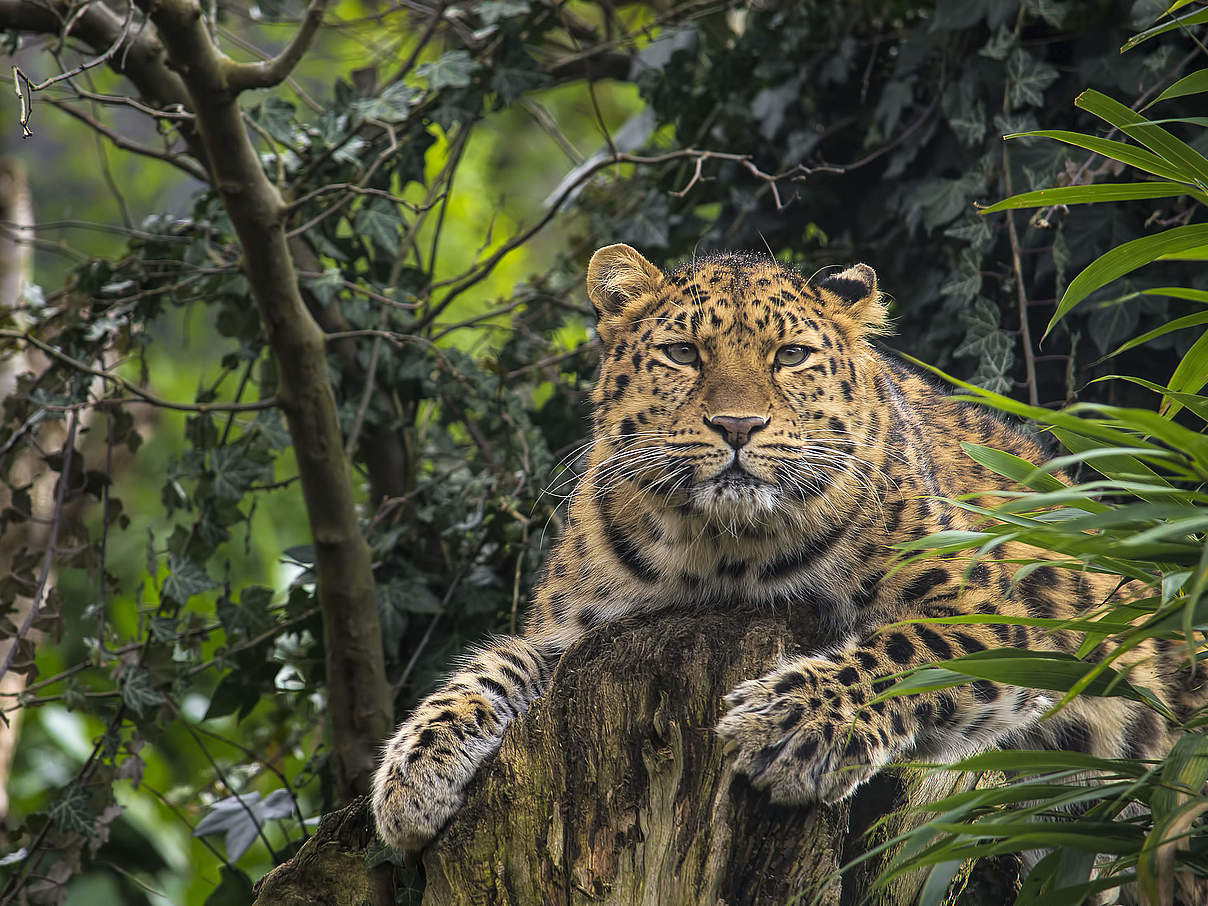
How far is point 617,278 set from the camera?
14.1 ft

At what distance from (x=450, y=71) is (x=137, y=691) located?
116 inches

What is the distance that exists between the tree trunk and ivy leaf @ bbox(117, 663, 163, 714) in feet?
7.00

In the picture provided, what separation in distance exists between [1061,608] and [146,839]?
662 centimetres

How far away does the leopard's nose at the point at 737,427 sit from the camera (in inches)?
143

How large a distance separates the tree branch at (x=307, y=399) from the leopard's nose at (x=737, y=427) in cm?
164

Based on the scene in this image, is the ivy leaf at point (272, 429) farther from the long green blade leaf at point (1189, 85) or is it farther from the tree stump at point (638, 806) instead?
the long green blade leaf at point (1189, 85)

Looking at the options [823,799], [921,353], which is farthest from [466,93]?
[823,799]

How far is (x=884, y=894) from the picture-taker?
3.29m

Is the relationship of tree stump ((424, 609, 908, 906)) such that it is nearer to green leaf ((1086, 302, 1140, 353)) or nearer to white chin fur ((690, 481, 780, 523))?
white chin fur ((690, 481, 780, 523))

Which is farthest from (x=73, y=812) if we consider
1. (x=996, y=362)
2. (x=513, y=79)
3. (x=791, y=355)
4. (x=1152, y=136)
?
(x=1152, y=136)

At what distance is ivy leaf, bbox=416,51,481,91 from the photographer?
5.28m

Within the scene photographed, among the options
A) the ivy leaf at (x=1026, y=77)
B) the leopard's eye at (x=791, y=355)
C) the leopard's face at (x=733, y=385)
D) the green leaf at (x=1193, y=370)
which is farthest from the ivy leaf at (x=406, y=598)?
the green leaf at (x=1193, y=370)

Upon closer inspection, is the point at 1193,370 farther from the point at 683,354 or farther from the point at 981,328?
the point at 981,328

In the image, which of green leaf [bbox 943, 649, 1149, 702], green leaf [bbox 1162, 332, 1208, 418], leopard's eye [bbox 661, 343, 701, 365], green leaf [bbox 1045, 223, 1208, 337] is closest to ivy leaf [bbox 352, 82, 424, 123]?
leopard's eye [bbox 661, 343, 701, 365]
